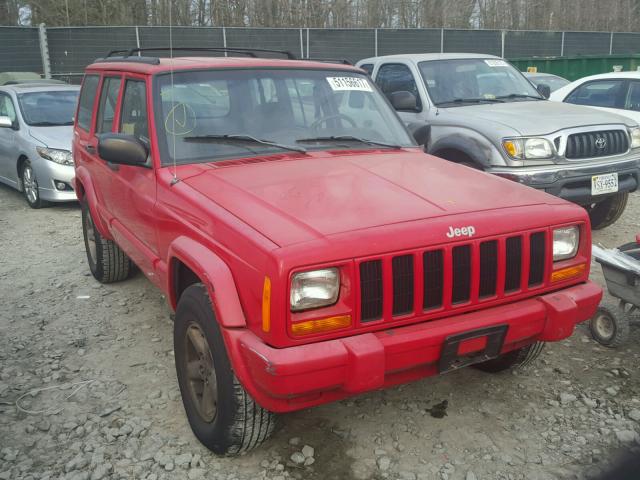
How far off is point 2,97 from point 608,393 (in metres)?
9.12

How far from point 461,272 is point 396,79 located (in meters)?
5.06

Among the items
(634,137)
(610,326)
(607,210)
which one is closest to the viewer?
(610,326)

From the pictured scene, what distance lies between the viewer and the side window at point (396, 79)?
23.2 feet

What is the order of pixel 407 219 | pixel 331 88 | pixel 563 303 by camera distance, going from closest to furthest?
pixel 407 219
pixel 563 303
pixel 331 88

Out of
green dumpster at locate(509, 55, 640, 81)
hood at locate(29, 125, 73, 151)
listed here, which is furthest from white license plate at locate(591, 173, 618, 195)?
green dumpster at locate(509, 55, 640, 81)

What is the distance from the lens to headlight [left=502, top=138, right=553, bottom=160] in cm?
571

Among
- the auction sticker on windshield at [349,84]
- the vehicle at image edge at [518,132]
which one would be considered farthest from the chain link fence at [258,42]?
the auction sticker on windshield at [349,84]

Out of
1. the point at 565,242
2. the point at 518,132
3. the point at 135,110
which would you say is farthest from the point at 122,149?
the point at 518,132

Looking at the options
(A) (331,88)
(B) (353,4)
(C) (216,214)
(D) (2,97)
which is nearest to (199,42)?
(B) (353,4)

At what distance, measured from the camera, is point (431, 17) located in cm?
2731

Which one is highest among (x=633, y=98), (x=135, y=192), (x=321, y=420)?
(x=633, y=98)

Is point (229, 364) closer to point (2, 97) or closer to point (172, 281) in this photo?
point (172, 281)

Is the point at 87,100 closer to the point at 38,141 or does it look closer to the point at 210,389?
the point at 210,389

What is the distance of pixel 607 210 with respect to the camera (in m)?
6.61
